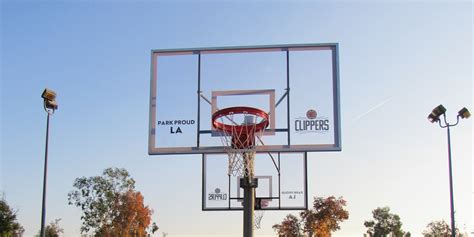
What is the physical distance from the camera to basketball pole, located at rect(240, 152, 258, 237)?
14.7 m

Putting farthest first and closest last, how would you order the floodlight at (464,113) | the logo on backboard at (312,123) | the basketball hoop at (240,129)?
the floodlight at (464,113), the basketball hoop at (240,129), the logo on backboard at (312,123)

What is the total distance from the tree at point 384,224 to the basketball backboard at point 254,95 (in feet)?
135

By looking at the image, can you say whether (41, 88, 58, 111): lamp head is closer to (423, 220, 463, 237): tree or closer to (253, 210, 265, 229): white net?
(253, 210, 265, 229): white net

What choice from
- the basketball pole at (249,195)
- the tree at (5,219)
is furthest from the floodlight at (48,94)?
the tree at (5,219)

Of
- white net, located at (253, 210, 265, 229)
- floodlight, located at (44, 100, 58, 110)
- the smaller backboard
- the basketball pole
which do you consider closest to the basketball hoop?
the basketball pole

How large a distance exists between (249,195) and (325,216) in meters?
23.7

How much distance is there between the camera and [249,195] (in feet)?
48.8

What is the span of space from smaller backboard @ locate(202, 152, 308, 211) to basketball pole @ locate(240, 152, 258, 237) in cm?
41

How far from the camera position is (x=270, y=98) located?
1430 centimetres

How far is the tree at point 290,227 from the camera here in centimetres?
3903

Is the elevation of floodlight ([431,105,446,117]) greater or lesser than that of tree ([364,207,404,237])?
greater

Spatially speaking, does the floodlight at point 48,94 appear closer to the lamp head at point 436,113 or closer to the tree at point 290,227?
the lamp head at point 436,113

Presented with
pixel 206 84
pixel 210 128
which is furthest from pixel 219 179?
Result: pixel 206 84

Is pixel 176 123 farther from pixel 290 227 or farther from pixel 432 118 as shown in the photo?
pixel 290 227
